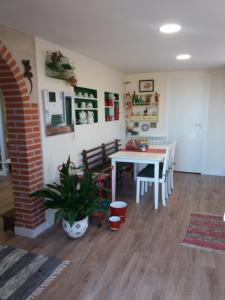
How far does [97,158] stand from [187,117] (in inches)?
89.7

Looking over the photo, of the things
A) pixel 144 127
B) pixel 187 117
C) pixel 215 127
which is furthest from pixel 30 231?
pixel 215 127

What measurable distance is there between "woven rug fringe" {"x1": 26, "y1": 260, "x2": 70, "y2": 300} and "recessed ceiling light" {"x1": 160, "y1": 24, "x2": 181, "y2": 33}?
238 cm

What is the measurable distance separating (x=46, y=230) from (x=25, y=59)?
1904mm

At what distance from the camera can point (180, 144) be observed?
5246 millimetres

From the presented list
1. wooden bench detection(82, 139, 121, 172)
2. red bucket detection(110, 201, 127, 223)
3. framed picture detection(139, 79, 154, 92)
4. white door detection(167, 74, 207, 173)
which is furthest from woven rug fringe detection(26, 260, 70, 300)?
framed picture detection(139, 79, 154, 92)

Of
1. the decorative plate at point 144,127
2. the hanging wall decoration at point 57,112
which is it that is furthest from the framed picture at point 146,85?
the hanging wall decoration at point 57,112

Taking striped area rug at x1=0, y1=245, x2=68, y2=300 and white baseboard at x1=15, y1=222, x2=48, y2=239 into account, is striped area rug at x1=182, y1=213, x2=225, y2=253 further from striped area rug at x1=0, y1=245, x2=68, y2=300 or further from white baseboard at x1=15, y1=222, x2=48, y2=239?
white baseboard at x1=15, y1=222, x2=48, y2=239

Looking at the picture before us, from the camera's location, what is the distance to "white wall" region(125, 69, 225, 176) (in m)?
4.75

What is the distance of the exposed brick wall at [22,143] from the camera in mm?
2344

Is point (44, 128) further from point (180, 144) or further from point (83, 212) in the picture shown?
point (180, 144)

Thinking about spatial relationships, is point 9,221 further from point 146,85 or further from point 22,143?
point 146,85

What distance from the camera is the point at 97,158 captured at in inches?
161

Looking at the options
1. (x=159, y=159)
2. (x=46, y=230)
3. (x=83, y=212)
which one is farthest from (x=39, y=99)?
(x=159, y=159)

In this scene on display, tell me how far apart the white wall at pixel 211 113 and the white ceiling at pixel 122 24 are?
145 centimetres
